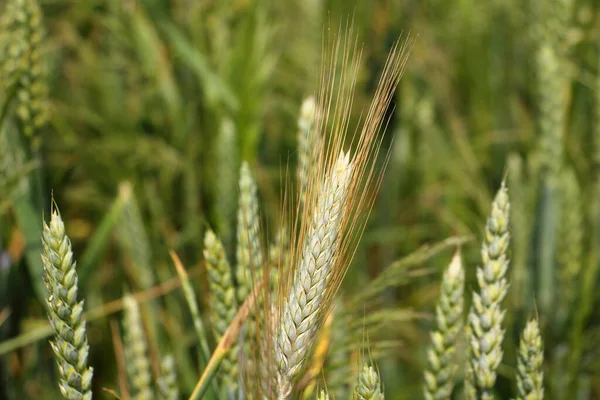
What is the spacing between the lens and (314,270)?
56cm

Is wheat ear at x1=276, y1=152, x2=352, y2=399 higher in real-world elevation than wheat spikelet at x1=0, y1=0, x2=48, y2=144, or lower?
lower

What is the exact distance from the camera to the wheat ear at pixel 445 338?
70cm

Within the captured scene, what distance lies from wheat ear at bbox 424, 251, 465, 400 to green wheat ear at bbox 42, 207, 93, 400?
1.04 feet

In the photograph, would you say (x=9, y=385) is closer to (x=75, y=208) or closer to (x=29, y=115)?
(x=29, y=115)

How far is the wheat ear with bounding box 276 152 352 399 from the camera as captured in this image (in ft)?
1.83

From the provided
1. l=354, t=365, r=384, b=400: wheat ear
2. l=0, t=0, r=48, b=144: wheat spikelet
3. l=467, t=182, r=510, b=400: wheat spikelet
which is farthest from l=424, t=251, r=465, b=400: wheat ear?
l=0, t=0, r=48, b=144: wheat spikelet

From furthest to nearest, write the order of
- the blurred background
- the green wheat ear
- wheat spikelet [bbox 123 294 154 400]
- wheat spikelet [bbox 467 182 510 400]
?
the blurred background < wheat spikelet [bbox 123 294 154 400] < wheat spikelet [bbox 467 182 510 400] < the green wheat ear

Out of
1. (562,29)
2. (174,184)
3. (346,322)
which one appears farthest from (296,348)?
(174,184)

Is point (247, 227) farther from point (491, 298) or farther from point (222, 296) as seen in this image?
point (491, 298)

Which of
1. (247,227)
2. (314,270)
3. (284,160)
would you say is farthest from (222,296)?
(284,160)

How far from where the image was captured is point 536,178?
132 centimetres

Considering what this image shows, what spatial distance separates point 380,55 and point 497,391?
88cm

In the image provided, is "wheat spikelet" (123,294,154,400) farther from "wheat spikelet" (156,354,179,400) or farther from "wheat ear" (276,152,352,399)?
"wheat ear" (276,152,352,399)

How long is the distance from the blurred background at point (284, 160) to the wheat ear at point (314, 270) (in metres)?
0.23
